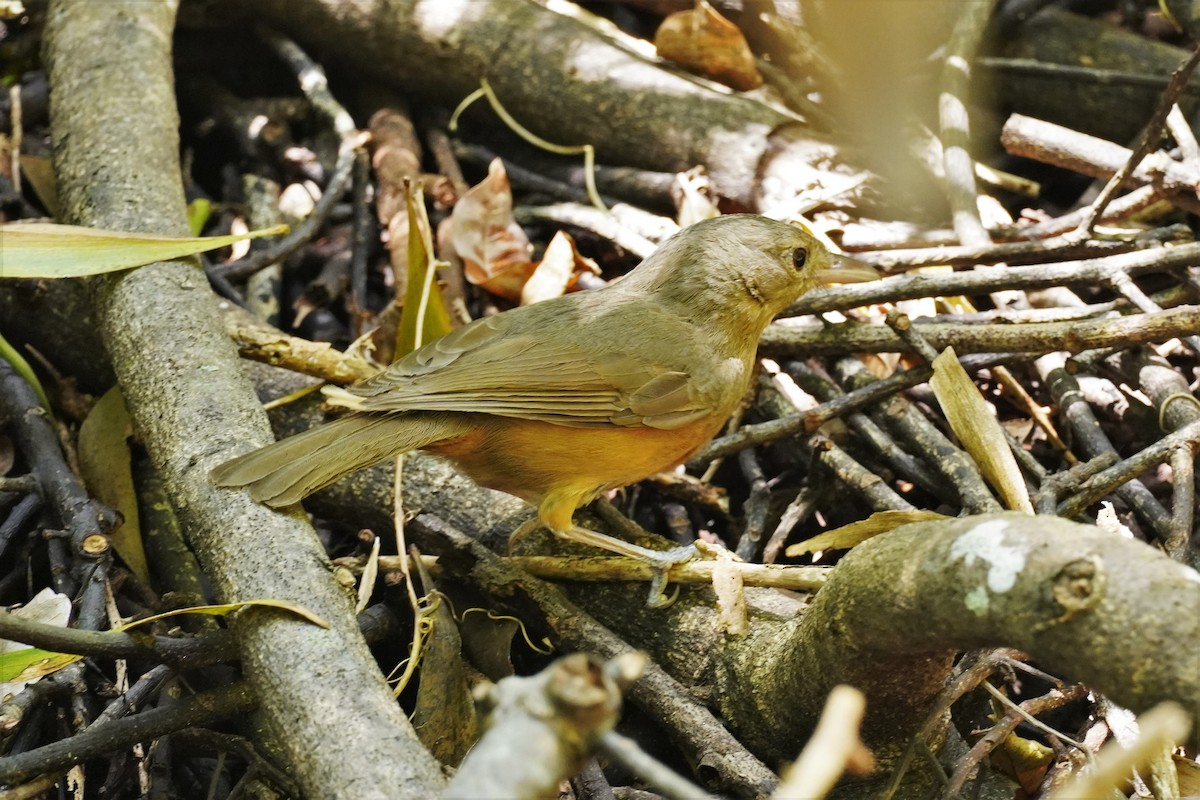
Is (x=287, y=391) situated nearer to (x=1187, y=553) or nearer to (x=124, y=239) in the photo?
(x=124, y=239)

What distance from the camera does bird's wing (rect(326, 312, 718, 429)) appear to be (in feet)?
11.3

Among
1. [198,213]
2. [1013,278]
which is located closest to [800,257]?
[1013,278]

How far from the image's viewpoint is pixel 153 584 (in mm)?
3541

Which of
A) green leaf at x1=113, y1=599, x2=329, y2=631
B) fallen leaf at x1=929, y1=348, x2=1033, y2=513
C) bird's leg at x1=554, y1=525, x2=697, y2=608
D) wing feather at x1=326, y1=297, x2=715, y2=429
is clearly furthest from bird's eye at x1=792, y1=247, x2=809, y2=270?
green leaf at x1=113, y1=599, x2=329, y2=631

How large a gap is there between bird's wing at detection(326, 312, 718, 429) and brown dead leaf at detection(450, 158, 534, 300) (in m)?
0.90

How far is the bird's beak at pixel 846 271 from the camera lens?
3988 mm

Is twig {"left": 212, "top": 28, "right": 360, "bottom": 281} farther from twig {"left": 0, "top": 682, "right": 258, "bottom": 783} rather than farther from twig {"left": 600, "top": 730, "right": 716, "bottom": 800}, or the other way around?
twig {"left": 600, "top": 730, "right": 716, "bottom": 800}

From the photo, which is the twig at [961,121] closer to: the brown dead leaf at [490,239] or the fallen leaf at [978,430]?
the fallen leaf at [978,430]

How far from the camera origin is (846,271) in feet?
13.1

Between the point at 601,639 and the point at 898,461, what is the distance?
3.95 feet

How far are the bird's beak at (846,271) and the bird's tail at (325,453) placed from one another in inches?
58.7

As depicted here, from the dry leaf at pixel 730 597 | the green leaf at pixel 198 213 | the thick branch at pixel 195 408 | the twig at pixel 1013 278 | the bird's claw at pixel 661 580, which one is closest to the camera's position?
the thick branch at pixel 195 408

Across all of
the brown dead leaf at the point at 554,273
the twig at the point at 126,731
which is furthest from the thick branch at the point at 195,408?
the brown dead leaf at the point at 554,273

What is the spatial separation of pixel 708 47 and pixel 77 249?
2970 millimetres
